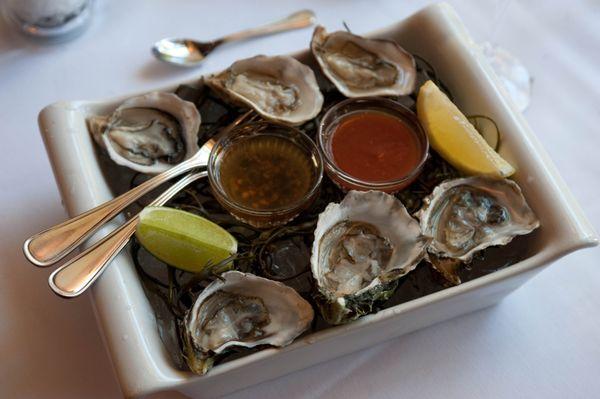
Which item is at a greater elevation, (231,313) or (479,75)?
(479,75)

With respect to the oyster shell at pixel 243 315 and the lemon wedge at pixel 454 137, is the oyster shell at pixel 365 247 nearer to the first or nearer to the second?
the oyster shell at pixel 243 315

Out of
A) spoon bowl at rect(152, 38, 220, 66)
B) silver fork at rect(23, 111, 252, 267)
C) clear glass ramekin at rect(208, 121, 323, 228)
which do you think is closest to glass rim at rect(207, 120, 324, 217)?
clear glass ramekin at rect(208, 121, 323, 228)

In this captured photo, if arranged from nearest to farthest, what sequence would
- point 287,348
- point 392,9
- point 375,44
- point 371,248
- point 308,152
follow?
1. point 287,348
2. point 371,248
3. point 308,152
4. point 375,44
5. point 392,9

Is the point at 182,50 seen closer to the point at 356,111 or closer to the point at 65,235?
the point at 356,111

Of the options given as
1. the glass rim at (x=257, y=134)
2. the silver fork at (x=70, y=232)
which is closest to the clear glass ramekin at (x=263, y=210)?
the glass rim at (x=257, y=134)

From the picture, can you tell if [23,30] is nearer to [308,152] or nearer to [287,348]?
[308,152]

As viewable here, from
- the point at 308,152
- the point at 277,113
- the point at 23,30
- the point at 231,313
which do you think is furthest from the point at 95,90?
the point at 231,313

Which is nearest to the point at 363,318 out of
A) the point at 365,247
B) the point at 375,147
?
the point at 365,247
